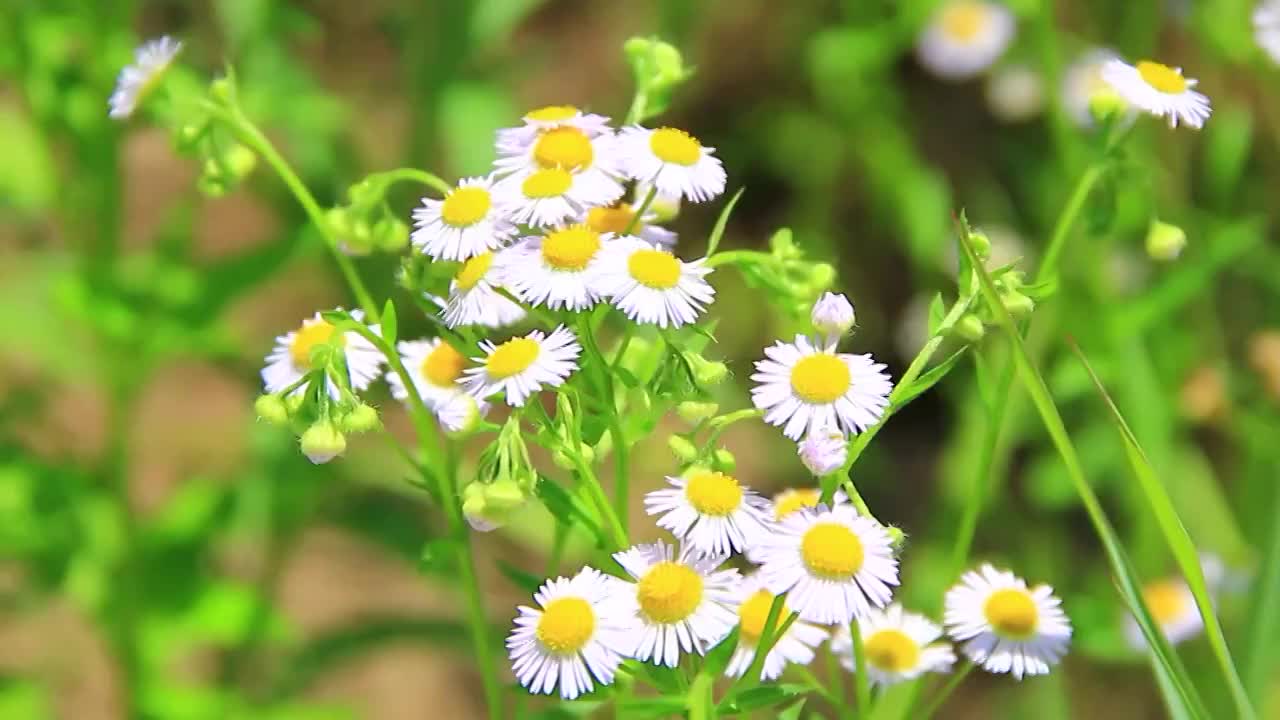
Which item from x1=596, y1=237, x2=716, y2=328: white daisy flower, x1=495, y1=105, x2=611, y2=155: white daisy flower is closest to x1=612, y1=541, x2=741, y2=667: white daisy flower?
x1=596, y1=237, x2=716, y2=328: white daisy flower

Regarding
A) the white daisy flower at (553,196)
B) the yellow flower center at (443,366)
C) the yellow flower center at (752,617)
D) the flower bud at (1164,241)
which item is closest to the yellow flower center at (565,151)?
the white daisy flower at (553,196)

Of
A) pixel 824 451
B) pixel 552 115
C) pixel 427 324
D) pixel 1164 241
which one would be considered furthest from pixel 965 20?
pixel 824 451

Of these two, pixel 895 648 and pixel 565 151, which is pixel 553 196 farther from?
pixel 895 648

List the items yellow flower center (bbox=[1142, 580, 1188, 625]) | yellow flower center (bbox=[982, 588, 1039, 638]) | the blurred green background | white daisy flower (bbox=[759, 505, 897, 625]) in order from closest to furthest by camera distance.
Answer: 1. white daisy flower (bbox=[759, 505, 897, 625])
2. yellow flower center (bbox=[982, 588, 1039, 638])
3. yellow flower center (bbox=[1142, 580, 1188, 625])
4. the blurred green background

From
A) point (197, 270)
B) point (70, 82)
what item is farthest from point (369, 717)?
point (70, 82)

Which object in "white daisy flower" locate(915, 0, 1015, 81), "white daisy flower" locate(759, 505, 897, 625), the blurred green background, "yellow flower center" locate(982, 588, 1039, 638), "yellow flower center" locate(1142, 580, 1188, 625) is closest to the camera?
"white daisy flower" locate(759, 505, 897, 625)

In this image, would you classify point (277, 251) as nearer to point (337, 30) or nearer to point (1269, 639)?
point (1269, 639)

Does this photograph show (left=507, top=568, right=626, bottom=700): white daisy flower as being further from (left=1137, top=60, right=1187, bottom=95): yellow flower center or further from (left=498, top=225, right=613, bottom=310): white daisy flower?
(left=1137, top=60, right=1187, bottom=95): yellow flower center
